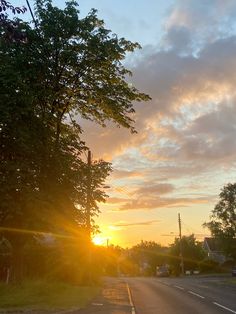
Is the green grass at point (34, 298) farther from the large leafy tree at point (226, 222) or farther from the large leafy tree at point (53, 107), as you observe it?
the large leafy tree at point (226, 222)

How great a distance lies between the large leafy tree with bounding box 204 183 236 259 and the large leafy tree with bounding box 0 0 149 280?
5125 cm

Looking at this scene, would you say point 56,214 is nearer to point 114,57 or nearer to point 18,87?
point 18,87

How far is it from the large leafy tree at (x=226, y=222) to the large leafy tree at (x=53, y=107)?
51245 millimetres

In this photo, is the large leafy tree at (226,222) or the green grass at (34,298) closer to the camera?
the green grass at (34,298)

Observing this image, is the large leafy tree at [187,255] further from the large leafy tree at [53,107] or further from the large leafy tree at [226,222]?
the large leafy tree at [53,107]

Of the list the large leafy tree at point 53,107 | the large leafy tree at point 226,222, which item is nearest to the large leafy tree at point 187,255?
the large leafy tree at point 226,222

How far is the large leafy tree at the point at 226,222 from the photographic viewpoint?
7675 centimetres

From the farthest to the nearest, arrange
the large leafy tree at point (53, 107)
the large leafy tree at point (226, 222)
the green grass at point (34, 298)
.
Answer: the large leafy tree at point (226, 222) < the large leafy tree at point (53, 107) < the green grass at point (34, 298)

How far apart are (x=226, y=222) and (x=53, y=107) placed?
5641 cm

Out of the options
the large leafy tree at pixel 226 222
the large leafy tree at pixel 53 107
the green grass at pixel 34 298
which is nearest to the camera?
the green grass at pixel 34 298

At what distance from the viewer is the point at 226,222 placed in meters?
78.8

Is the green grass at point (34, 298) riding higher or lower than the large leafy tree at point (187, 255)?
lower

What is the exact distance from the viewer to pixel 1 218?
25828 mm

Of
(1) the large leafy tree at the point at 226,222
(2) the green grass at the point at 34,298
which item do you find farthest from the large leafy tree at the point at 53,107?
(1) the large leafy tree at the point at 226,222
